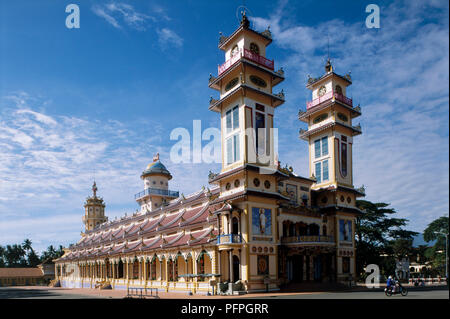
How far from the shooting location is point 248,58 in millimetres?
41750

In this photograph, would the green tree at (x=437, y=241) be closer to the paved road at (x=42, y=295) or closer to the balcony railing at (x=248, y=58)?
the balcony railing at (x=248, y=58)

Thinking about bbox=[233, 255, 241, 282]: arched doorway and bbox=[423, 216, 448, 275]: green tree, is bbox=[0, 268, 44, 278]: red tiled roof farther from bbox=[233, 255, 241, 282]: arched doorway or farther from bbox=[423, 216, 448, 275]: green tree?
bbox=[423, 216, 448, 275]: green tree

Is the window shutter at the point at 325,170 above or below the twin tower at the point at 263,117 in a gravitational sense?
below

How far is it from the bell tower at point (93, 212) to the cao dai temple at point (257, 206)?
45.4m

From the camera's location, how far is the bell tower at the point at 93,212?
10269 centimetres

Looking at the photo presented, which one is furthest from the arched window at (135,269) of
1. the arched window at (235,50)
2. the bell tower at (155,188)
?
the arched window at (235,50)

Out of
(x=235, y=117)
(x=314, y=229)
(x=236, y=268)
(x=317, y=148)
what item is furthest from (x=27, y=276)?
(x=235, y=117)

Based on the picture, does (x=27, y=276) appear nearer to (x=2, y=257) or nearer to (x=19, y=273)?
(x=19, y=273)

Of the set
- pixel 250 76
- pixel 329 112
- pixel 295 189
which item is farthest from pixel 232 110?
pixel 329 112

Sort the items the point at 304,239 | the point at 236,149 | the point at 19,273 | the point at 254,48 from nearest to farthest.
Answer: the point at 236,149 < the point at 304,239 < the point at 254,48 < the point at 19,273

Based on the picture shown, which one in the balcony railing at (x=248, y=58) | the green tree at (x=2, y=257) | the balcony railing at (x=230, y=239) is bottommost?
the green tree at (x=2, y=257)

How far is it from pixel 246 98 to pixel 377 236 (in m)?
41.0

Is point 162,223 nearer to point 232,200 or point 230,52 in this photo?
point 232,200

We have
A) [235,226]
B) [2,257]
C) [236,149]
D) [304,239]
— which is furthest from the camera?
[2,257]
